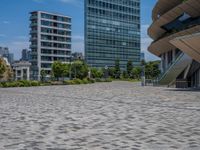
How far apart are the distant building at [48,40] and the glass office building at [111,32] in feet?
33.3

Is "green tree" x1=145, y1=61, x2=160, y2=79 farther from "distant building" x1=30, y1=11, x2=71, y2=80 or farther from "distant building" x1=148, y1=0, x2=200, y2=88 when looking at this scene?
"distant building" x1=148, y1=0, x2=200, y2=88

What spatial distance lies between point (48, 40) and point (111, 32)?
3212cm

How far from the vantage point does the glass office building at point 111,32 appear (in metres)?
154

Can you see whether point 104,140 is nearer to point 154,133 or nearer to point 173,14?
point 154,133

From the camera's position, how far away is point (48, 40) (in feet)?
464

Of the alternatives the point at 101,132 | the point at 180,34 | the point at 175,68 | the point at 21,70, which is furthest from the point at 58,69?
the point at 101,132

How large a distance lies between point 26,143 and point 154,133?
3450 millimetres

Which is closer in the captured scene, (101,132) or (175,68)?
(101,132)

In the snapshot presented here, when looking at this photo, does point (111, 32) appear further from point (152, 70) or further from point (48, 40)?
point (152, 70)

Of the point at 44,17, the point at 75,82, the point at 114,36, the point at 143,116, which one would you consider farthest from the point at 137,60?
the point at 143,116

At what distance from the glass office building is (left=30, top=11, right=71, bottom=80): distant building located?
10.2 m

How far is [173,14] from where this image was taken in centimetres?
5031

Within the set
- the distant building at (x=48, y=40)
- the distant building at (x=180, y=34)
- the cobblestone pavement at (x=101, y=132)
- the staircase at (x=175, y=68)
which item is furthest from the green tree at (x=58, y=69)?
the cobblestone pavement at (x=101, y=132)

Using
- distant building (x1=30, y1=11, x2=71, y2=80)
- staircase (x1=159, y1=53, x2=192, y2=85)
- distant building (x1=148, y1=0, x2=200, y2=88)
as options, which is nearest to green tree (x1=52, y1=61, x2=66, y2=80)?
distant building (x1=30, y1=11, x2=71, y2=80)
